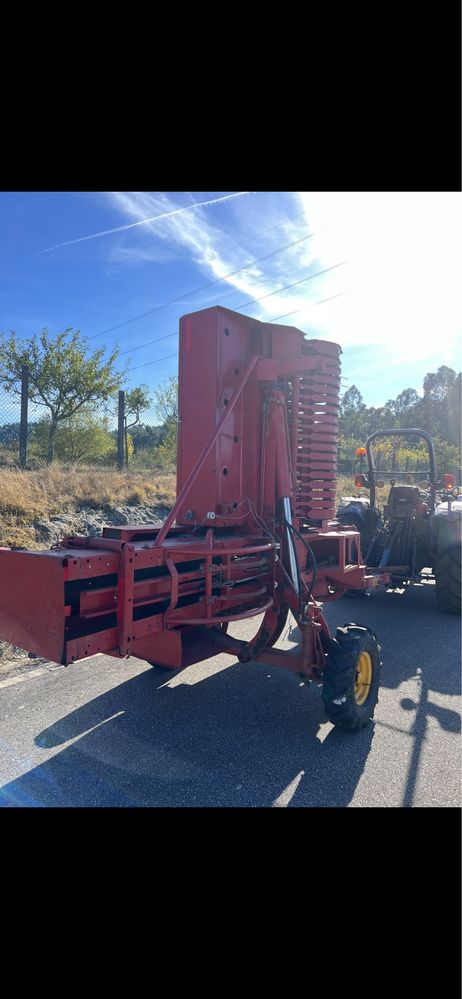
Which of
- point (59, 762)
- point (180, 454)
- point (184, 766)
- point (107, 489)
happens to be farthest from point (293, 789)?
point (107, 489)

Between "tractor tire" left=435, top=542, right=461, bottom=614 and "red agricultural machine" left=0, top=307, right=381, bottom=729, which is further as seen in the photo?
"tractor tire" left=435, top=542, right=461, bottom=614

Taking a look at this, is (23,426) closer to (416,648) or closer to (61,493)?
(61,493)

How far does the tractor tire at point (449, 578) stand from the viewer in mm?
6965

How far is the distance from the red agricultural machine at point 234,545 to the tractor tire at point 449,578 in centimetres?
283

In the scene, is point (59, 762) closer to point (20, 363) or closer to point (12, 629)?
point (12, 629)

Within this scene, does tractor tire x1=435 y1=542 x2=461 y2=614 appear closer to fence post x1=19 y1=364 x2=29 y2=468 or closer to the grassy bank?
the grassy bank

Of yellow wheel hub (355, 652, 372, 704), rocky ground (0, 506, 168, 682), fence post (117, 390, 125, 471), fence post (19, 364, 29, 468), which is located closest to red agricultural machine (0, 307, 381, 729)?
yellow wheel hub (355, 652, 372, 704)

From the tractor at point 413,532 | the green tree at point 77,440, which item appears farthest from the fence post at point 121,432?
the tractor at point 413,532

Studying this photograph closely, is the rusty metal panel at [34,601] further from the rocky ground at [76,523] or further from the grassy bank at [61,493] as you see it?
the grassy bank at [61,493]

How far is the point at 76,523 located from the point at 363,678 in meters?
5.24

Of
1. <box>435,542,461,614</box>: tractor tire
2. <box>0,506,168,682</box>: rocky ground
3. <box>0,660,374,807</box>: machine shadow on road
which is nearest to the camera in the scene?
<box>0,660,374,807</box>: machine shadow on road

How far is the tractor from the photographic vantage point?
7043 mm

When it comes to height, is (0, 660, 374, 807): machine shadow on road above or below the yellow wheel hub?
below

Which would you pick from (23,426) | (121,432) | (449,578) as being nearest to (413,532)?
(449,578)
